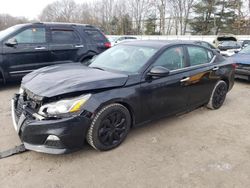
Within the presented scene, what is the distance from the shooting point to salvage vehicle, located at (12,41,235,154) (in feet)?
8.63

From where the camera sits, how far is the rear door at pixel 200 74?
4.01 metres

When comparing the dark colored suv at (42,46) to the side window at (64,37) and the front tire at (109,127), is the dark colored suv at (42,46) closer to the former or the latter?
the side window at (64,37)

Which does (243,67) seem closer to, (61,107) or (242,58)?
(242,58)

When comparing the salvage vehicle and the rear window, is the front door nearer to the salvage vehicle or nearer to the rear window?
the salvage vehicle

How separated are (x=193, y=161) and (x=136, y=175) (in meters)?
0.82

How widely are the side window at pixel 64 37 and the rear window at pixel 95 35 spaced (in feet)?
1.51

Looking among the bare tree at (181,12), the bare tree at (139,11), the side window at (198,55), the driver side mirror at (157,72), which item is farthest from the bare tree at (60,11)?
the driver side mirror at (157,72)

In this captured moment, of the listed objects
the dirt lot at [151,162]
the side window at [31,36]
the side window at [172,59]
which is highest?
the side window at [31,36]

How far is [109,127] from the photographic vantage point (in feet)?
9.86

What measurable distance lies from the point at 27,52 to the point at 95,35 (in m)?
2.20

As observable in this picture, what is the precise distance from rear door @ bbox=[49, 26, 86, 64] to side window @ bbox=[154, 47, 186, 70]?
11.9ft

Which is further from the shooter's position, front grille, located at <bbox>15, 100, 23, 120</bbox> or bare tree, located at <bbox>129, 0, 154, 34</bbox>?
bare tree, located at <bbox>129, 0, 154, 34</bbox>

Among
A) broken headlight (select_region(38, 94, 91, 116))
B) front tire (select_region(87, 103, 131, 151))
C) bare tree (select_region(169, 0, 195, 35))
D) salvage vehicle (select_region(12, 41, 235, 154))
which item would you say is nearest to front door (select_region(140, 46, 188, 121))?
salvage vehicle (select_region(12, 41, 235, 154))

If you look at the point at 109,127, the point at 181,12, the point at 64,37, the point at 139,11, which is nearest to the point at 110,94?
the point at 109,127
